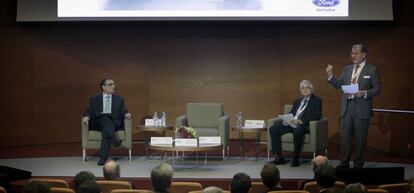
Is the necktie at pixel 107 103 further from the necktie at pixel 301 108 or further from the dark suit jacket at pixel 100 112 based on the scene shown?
the necktie at pixel 301 108

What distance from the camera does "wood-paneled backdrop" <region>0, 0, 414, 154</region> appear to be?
1018 centimetres

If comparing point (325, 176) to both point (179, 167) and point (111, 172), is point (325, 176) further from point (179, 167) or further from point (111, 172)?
point (179, 167)

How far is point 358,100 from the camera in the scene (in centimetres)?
756

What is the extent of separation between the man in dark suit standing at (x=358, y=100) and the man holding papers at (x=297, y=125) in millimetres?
664

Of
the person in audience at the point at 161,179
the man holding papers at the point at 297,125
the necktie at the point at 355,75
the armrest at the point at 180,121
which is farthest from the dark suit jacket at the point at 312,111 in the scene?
the person in audience at the point at 161,179

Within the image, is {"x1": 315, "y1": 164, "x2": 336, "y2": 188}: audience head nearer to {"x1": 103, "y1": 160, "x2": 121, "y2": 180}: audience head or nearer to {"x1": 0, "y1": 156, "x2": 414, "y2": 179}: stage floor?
{"x1": 103, "y1": 160, "x2": 121, "y2": 180}: audience head

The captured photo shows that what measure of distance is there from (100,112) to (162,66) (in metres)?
2.34

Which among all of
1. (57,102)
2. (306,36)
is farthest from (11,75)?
(306,36)

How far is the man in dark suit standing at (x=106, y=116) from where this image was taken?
8.34 m

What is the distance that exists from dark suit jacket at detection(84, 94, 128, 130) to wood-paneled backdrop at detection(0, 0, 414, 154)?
1882mm

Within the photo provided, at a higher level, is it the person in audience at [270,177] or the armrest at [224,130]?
the armrest at [224,130]

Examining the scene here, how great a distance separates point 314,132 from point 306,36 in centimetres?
267

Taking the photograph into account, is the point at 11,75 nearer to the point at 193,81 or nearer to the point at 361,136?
the point at 193,81

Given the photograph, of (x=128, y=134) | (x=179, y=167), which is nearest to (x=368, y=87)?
(x=179, y=167)
